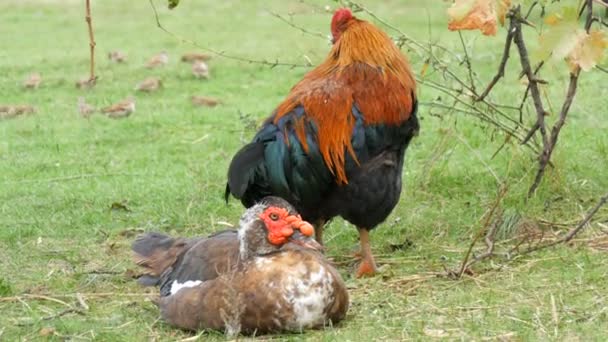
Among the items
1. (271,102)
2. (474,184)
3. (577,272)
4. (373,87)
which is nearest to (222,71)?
(271,102)

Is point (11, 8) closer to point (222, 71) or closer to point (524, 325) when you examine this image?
point (222, 71)

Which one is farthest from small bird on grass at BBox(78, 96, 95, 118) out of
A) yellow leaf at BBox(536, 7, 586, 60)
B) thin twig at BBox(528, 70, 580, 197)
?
yellow leaf at BBox(536, 7, 586, 60)

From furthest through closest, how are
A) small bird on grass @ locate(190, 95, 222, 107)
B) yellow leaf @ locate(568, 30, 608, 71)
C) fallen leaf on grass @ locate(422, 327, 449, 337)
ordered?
small bird on grass @ locate(190, 95, 222, 107) → fallen leaf on grass @ locate(422, 327, 449, 337) → yellow leaf @ locate(568, 30, 608, 71)

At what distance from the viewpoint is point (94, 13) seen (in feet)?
75.7

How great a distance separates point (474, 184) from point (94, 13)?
600 inches

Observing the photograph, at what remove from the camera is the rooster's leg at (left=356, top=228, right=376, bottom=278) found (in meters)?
7.27

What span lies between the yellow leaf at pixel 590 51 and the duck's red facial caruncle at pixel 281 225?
1737 mm

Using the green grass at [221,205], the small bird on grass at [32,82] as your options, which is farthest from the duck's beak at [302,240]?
the small bird on grass at [32,82]

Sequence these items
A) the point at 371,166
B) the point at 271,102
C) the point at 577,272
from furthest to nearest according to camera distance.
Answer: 1. the point at 271,102
2. the point at 371,166
3. the point at 577,272

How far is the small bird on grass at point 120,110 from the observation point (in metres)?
13.2

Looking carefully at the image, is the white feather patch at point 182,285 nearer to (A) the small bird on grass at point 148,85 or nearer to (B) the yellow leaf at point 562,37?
(B) the yellow leaf at point 562,37

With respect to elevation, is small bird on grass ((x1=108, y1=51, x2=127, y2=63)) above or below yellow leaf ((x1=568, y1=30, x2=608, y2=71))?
below

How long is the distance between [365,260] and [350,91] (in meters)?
1.10

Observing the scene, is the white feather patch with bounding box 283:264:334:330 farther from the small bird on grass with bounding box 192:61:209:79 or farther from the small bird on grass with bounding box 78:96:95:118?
the small bird on grass with bounding box 192:61:209:79
